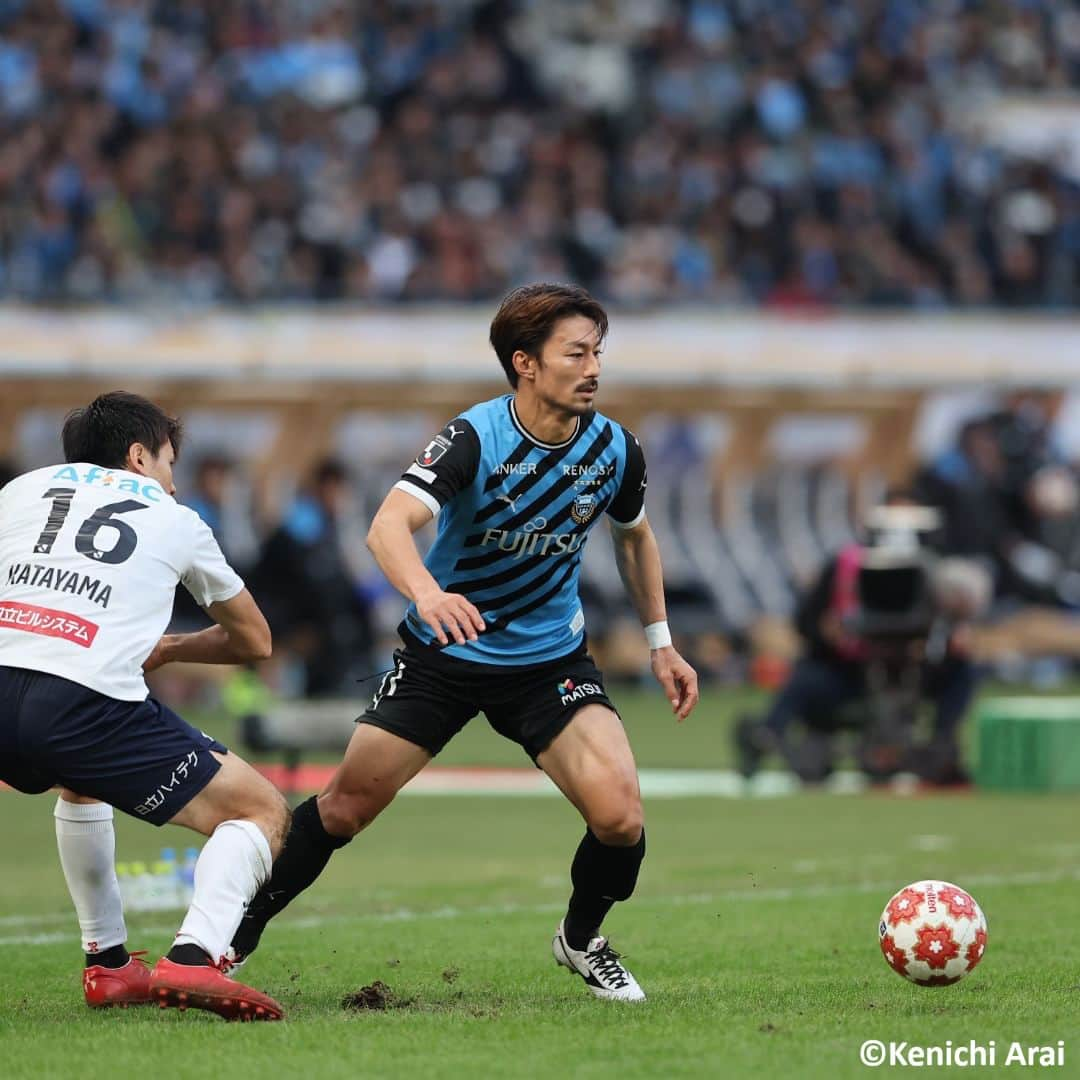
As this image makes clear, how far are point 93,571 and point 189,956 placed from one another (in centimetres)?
109

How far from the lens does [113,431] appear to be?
22.2 feet

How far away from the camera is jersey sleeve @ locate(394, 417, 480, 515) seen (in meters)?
6.85

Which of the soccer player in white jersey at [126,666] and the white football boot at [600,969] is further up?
the soccer player in white jersey at [126,666]

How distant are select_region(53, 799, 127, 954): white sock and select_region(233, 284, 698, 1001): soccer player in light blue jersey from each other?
41cm

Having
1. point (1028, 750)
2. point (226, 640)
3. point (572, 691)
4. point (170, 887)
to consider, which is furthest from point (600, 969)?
point (1028, 750)

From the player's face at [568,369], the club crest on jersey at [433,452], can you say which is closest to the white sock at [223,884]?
the club crest on jersey at [433,452]

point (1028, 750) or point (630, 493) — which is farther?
point (1028, 750)

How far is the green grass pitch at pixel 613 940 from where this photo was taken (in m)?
5.96

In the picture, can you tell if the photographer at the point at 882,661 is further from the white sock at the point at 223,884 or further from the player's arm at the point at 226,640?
the white sock at the point at 223,884

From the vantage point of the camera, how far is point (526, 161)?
27875mm

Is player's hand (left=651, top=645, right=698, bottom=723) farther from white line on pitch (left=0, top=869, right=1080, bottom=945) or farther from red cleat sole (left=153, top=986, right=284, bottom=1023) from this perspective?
white line on pitch (left=0, top=869, right=1080, bottom=945)

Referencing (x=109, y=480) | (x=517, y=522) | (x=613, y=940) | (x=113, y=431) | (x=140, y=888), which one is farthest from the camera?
(x=140, y=888)

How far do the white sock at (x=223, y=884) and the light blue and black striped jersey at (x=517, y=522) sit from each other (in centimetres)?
92

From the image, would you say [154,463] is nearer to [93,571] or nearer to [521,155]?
[93,571]
